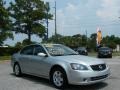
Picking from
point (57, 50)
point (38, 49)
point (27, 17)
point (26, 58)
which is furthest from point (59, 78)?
point (27, 17)

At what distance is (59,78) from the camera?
1085 centimetres

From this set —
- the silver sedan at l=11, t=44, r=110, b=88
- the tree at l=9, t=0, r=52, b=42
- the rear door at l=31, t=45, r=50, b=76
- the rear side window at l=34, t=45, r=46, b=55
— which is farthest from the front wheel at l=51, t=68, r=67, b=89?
the tree at l=9, t=0, r=52, b=42

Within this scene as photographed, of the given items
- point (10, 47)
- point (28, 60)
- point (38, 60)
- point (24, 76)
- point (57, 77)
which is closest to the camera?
point (57, 77)

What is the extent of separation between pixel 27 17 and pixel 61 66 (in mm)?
38961

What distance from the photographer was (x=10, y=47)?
47.1m

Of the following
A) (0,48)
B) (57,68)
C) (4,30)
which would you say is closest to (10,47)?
(0,48)

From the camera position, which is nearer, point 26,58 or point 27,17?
point 26,58

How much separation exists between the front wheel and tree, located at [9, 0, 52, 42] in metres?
37.9

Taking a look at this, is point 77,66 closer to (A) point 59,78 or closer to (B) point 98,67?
(B) point 98,67

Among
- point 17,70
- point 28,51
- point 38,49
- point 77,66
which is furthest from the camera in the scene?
point 17,70

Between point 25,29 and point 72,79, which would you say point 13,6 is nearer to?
point 25,29

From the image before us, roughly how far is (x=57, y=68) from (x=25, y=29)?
38896 mm

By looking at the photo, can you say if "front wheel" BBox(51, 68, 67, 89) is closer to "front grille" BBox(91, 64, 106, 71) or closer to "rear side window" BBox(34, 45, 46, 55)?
"front grille" BBox(91, 64, 106, 71)

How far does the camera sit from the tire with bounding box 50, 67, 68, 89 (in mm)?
10602
